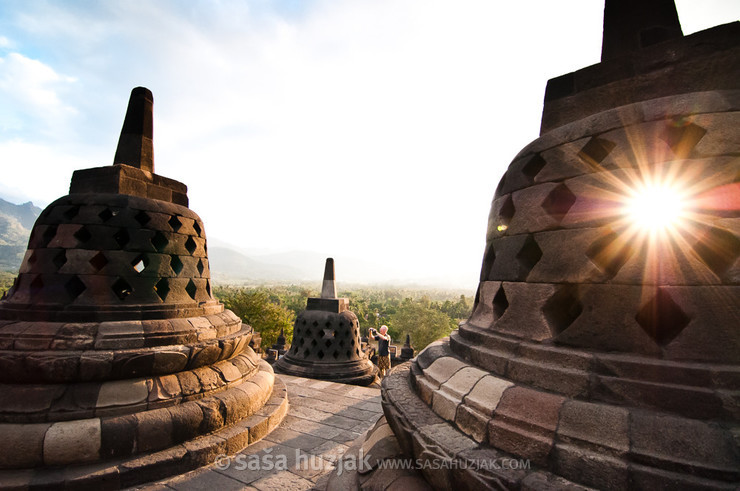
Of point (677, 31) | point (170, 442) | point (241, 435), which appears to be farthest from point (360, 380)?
point (677, 31)

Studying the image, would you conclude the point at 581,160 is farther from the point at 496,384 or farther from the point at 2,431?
the point at 2,431

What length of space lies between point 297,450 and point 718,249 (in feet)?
12.5

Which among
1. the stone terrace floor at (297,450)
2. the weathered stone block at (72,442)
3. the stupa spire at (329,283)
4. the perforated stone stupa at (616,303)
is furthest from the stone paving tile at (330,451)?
the stupa spire at (329,283)

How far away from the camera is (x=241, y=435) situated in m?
3.49

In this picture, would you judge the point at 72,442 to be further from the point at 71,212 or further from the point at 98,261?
the point at 71,212

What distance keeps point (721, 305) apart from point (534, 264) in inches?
33.9

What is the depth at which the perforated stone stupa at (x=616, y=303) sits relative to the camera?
4.57 ft

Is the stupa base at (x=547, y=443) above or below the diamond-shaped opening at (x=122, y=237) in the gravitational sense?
below

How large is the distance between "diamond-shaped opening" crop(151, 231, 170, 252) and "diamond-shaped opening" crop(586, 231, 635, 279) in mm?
4299

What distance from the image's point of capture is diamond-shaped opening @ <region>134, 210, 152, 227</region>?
155 inches

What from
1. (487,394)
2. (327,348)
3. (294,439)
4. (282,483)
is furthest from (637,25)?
(327,348)

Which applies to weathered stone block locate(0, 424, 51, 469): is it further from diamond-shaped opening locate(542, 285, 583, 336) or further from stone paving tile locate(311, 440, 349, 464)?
diamond-shaped opening locate(542, 285, 583, 336)

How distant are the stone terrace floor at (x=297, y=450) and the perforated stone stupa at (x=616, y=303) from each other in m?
1.56

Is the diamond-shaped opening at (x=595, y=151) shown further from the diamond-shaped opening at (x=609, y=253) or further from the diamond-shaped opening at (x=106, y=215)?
the diamond-shaped opening at (x=106, y=215)
